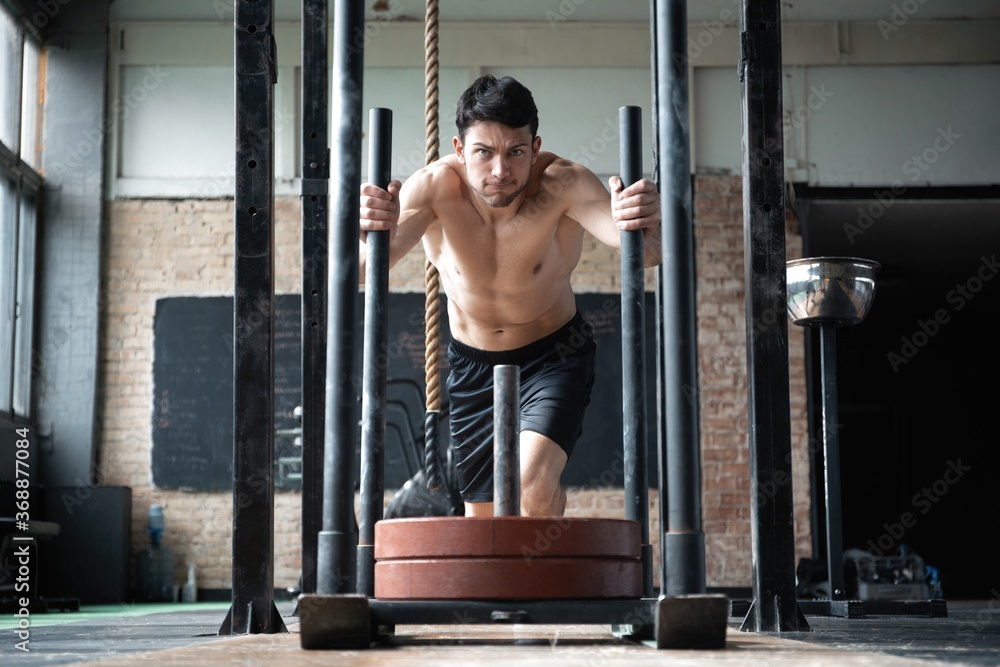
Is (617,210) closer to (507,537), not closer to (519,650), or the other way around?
(507,537)

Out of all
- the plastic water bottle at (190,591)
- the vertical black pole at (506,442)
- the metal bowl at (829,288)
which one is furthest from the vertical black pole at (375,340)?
the plastic water bottle at (190,591)

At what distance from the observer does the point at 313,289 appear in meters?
2.83

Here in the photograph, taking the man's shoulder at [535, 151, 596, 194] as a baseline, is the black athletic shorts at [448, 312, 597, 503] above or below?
below

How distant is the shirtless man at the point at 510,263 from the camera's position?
8.14ft

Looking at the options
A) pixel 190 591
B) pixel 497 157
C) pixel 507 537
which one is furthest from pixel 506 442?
pixel 190 591

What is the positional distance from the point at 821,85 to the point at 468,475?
5252 mm

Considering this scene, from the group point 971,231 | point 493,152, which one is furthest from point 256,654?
point 971,231

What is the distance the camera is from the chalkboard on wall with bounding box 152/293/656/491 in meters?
7.27

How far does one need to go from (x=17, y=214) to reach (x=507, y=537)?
623cm

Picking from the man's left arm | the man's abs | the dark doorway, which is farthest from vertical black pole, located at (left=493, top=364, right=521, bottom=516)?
the dark doorway

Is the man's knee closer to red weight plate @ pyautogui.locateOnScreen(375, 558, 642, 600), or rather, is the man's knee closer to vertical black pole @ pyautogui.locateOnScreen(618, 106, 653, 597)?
vertical black pole @ pyautogui.locateOnScreen(618, 106, 653, 597)

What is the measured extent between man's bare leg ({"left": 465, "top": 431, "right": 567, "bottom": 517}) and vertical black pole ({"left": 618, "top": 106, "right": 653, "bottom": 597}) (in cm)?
52

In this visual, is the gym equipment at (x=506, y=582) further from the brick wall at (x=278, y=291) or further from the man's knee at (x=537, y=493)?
the brick wall at (x=278, y=291)

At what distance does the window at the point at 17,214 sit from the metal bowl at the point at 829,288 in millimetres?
4822
